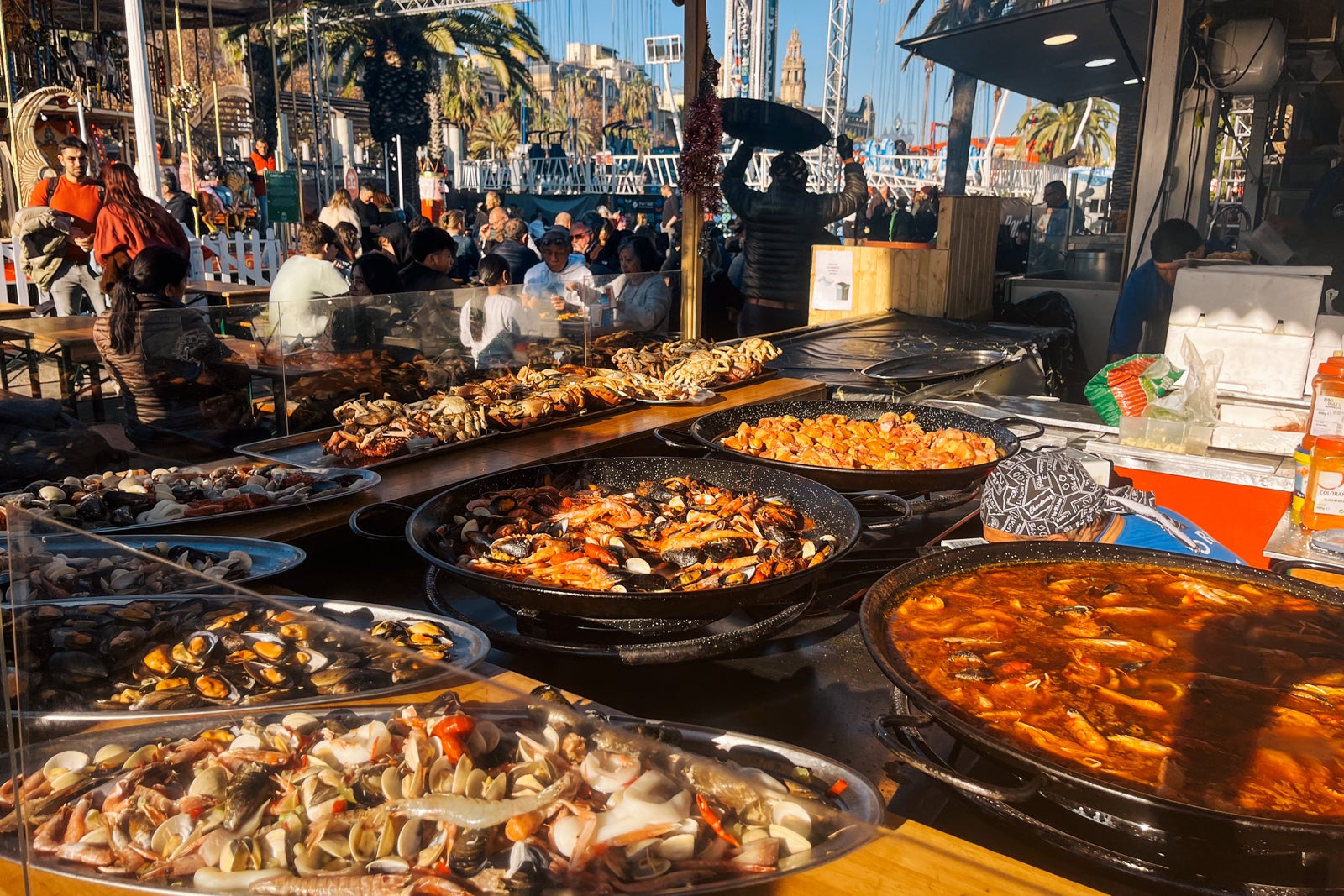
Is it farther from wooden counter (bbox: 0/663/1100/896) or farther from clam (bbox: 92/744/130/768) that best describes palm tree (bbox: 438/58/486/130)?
wooden counter (bbox: 0/663/1100/896)

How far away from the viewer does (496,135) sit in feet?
150

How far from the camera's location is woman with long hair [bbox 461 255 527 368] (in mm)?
4152

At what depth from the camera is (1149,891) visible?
47.6 inches

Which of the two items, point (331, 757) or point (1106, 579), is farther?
point (1106, 579)

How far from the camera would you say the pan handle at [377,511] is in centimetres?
218

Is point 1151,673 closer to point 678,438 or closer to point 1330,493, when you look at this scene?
point 1330,493

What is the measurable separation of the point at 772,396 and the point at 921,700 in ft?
9.99

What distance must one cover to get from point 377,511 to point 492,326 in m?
1.91

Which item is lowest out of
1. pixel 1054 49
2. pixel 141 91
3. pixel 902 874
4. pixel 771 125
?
pixel 902 874

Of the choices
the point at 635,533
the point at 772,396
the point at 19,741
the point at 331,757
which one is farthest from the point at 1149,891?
the point at 772,396

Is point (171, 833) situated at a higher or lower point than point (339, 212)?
lower

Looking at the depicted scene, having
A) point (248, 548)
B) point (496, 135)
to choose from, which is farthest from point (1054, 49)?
point (496, 135)

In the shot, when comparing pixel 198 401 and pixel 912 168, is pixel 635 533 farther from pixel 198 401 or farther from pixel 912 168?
pixel 912 168

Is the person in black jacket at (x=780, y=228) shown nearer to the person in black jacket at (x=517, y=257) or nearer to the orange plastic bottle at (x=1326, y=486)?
the person in black jacket at (x=517, y=257)
